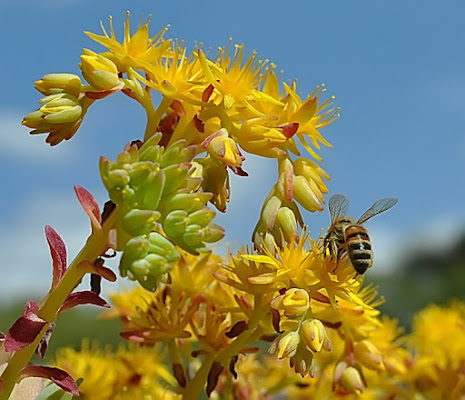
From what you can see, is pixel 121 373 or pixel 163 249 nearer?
pixel 163 249

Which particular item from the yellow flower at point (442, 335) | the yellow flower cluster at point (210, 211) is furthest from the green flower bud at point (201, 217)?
the yellow flower at point (442, 335)

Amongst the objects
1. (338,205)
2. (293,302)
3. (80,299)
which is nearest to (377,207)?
(338,205)

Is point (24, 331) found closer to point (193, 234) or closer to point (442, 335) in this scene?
point (193, 234)

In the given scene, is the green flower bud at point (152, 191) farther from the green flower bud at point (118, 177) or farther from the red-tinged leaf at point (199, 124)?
the red-tinged leaf at point (199, 124)

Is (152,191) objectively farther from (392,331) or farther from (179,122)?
(392,331)

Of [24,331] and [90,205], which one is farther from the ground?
[90,205]

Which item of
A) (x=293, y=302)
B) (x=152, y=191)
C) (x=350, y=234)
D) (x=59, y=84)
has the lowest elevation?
(x=293, y=302)

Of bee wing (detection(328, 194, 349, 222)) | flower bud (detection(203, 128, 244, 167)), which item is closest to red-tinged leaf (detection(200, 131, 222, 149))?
flower bud (detection(203, 128, 244, 167))
